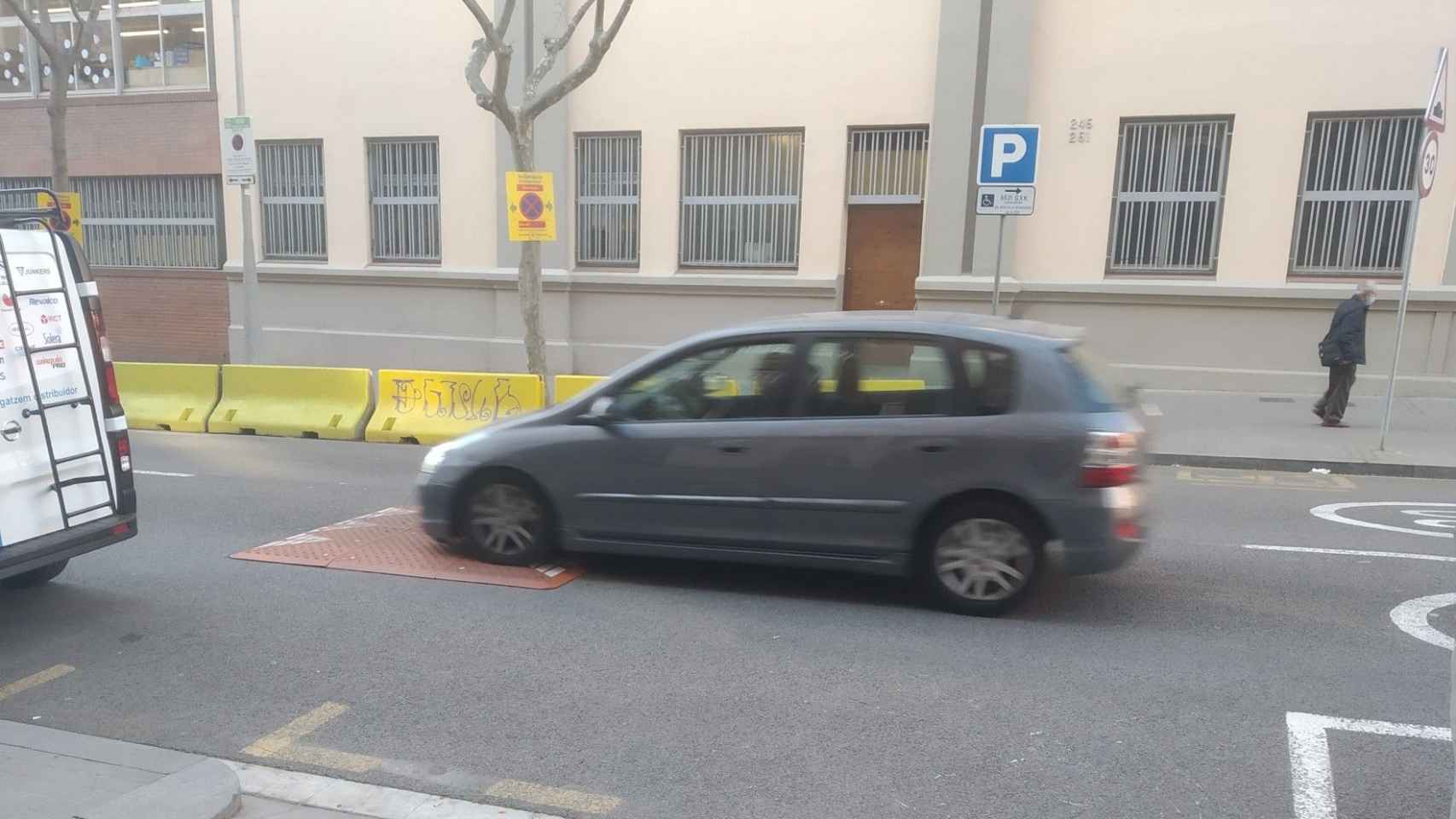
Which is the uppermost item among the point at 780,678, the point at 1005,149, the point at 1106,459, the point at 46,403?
the point at 1005,149

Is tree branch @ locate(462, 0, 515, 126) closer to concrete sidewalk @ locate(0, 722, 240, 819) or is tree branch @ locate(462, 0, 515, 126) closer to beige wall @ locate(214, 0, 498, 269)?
beige wall @ locate(214, 0, 498, 269)

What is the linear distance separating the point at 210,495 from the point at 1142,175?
39.4 ft

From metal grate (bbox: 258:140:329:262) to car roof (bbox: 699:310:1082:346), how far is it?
13.6 meters

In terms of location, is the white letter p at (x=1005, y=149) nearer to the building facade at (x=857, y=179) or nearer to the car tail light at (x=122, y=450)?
the building facade at (x=857, y=179)

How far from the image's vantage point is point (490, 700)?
14.1ft

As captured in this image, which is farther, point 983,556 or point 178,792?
point 983,556

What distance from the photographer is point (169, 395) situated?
12188 millimetres

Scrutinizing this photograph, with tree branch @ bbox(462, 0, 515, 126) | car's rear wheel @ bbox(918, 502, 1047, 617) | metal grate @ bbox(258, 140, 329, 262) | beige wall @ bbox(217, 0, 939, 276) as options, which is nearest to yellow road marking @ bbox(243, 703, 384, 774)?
car's rear wheel @ bbox(918, 502, 1047, 617)

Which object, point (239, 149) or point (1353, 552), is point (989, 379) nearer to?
point (1353, 552)

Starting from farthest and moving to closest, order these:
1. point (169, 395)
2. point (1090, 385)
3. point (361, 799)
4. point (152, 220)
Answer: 1. point (152, 220)
2. point (169, 395)
3. point (1090, 385)
4. point (361, 799)

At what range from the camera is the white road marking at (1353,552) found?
638cm

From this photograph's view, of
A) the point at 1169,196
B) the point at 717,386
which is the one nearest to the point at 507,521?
the point at 717,386

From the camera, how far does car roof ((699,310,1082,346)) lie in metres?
5.27

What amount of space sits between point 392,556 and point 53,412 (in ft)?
6.94
